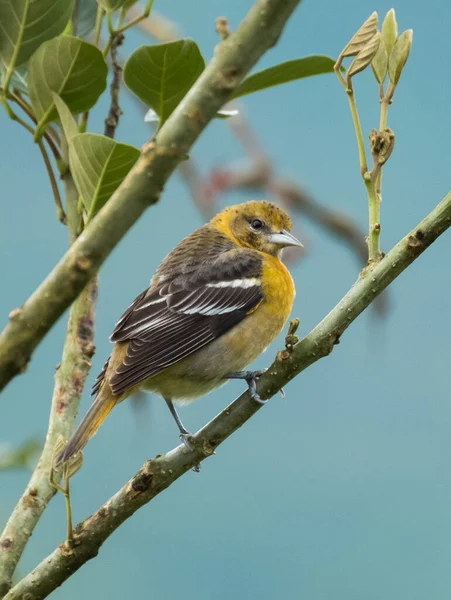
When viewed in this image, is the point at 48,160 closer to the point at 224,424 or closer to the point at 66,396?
the point at 66,396

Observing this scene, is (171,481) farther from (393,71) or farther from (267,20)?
(267,20)

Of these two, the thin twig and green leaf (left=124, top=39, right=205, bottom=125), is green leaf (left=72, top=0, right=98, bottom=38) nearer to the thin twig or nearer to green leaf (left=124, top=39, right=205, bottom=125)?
the thin twig

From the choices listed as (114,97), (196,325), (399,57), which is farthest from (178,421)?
(399,57)

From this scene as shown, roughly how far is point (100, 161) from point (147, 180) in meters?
0.41

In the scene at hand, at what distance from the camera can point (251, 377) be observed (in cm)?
288

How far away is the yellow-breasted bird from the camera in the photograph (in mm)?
3062

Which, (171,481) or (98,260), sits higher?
(171,481)

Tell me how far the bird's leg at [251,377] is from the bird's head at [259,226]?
0.98m

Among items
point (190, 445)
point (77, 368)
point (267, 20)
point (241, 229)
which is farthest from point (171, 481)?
point (241, 229)

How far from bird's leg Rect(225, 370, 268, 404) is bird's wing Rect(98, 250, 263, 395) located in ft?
0.55

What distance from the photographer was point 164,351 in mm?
3125

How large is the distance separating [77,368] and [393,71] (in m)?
1.21

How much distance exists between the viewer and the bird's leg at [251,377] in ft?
6.67

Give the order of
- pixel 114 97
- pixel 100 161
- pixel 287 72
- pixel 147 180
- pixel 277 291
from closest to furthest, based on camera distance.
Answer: pixel 147 180 → pixel 100 161 → pixel 287 72 → pixel 114 97 → pixel 277 291
